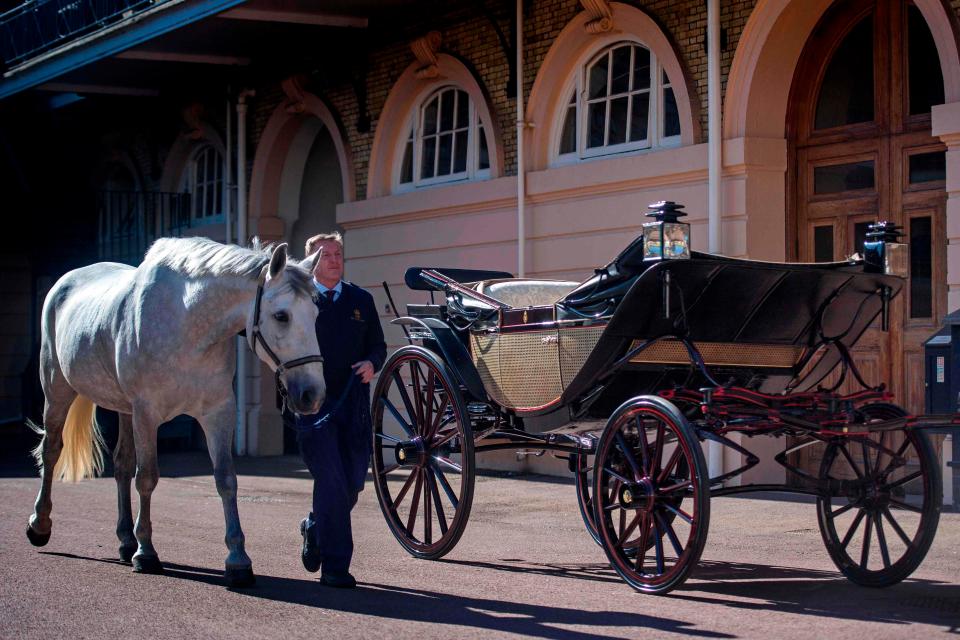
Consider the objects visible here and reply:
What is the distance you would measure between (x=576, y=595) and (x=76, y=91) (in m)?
14.4

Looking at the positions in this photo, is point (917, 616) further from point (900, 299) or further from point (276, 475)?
point (276, 475)

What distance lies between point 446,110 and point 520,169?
2.12 meters

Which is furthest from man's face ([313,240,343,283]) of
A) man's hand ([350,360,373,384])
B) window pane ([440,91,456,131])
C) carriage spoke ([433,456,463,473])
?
window pane ([440,91,456,131])

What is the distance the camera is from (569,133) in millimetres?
12977

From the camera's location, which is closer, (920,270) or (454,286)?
(454,286)

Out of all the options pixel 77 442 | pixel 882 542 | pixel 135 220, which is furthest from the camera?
pixel 135 220

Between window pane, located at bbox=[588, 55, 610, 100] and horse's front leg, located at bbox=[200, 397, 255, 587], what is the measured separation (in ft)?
21.6

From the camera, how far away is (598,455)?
6.28 m

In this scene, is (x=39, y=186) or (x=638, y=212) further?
(x=39, y=186)

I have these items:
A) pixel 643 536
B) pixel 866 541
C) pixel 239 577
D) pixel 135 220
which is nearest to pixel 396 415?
pixel 239 577

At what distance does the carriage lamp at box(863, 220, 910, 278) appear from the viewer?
6523 millimetres

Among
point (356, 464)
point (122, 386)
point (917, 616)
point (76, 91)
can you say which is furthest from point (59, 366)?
point (76, 91)

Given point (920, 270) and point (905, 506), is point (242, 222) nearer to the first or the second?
point (920, 270)

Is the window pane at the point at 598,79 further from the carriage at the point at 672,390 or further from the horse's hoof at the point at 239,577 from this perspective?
the horse's hoof at the point at 239,577
